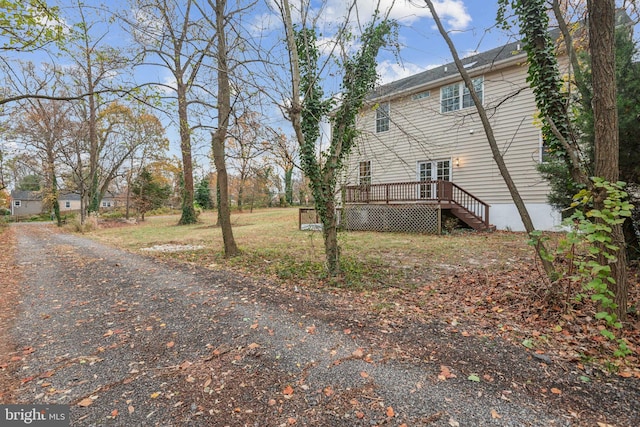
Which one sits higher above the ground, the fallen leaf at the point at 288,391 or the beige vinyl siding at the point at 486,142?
the beige vinyl siding at the point at 486,142

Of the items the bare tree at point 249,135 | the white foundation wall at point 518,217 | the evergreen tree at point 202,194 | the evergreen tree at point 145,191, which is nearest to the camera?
the bare tree at point 249,135

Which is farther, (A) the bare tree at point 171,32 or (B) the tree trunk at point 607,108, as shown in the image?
(A) the bare tree at point 171,32

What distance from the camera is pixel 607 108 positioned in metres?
3.00

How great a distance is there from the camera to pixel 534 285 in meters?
4.06

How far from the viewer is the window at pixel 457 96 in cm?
1133

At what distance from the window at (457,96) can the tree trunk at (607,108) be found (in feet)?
29.6

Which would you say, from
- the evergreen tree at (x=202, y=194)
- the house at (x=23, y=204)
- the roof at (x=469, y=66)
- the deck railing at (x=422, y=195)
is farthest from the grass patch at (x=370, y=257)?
the house at (x=23, y=204)

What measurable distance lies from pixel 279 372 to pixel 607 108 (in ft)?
13.3

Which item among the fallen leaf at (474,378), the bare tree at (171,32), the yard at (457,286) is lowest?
the fallen leaf at (474,378)

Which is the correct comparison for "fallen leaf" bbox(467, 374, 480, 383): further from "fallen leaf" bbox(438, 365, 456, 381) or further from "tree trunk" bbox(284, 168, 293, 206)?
"tree trunk" bbox(284, 168, 293, 206)

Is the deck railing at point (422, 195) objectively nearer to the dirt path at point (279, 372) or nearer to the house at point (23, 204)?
the dirt path at point (279, 372)

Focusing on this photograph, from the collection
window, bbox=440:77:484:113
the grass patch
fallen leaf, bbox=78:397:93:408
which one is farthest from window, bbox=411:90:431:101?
fallen leaf, bbox=78:397:93:408

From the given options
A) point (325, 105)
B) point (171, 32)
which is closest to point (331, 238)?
point (325, 105)

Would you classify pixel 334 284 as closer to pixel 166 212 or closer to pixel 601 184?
pixel 601 184
